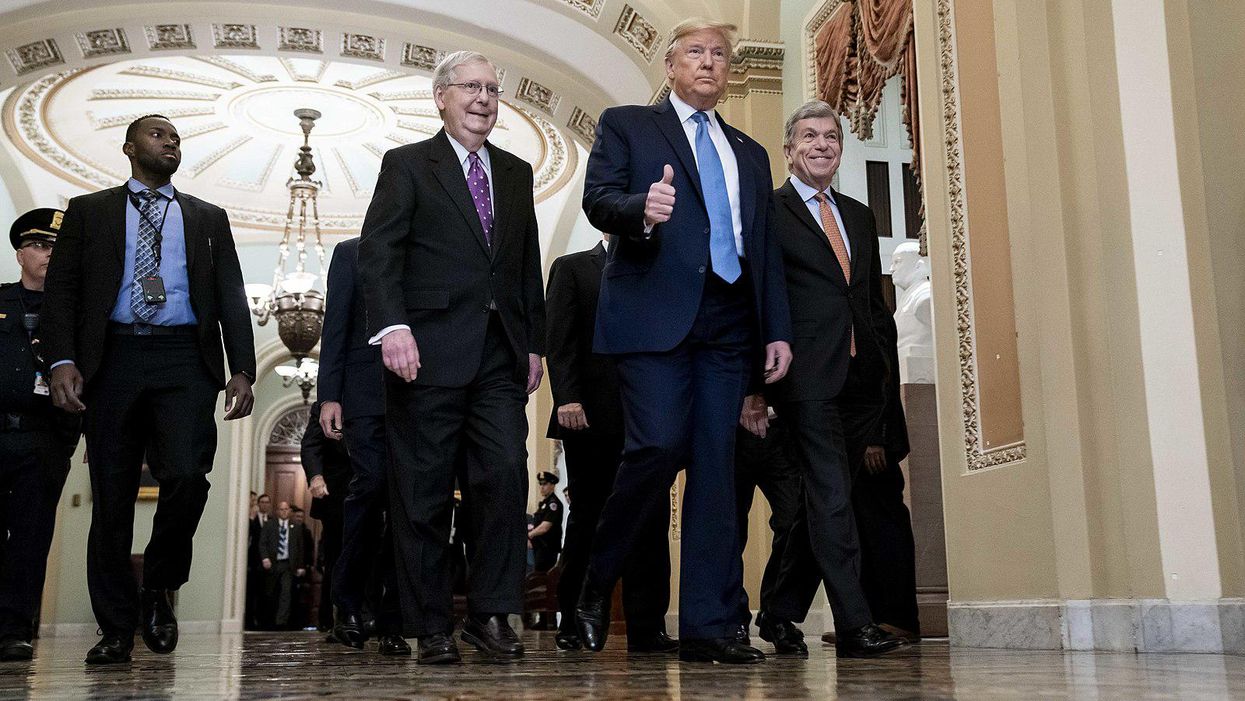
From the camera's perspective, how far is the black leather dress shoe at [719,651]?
252 cm

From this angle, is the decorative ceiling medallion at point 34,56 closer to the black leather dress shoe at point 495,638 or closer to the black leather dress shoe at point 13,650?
the black leather dress shoe at point 13,650

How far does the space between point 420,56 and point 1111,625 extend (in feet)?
23.7

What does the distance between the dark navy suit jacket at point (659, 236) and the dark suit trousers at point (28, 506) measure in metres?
1.87

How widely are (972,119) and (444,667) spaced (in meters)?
2.66

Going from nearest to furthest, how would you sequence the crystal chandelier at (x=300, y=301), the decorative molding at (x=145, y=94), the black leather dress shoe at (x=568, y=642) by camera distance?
the black leather dress shoe at (x=568, y=642) < the crystal chandelier at (x=300, y=301) < the decorative molding at (x=145, y=94)

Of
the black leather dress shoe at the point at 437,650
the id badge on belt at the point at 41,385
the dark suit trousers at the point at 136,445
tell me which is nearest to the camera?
the black leather dress shoe at the point at 437,650

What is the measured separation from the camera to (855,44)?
19.8 ft

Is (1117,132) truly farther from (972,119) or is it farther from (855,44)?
(855,44)

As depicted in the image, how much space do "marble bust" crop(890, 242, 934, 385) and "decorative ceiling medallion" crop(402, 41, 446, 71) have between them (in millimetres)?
4524

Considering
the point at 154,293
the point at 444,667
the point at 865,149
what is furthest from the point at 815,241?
the point at 865,149

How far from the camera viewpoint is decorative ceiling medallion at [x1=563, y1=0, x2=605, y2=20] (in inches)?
324

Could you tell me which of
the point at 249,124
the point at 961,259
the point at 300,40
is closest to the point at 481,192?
the point at 961,259

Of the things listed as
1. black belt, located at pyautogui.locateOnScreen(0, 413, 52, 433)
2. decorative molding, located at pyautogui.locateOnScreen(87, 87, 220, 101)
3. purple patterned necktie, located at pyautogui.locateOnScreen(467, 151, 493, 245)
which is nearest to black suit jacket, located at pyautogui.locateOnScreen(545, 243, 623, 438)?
purple patterned necktie, located at pyautogui.locateOnScreen(467, 151, 493, 245)

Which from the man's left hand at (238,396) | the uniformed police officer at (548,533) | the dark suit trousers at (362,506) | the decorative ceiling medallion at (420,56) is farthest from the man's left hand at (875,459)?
the uniformed police officer at (548,533)
